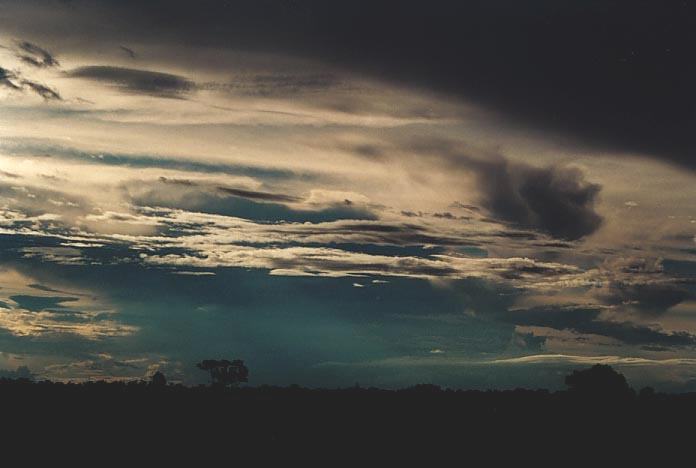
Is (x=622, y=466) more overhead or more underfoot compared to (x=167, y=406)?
more underfoot

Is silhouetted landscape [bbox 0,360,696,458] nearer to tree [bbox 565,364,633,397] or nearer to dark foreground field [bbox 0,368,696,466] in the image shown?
dark foreground field [bbox 0,368,696,466]

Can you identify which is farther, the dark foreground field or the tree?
the tree

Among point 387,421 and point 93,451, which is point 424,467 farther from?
point 93,451

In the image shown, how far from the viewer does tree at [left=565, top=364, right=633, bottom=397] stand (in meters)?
150

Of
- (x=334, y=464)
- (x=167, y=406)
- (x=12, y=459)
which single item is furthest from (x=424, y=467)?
(x=167, y=406)

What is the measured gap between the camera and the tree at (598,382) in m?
150

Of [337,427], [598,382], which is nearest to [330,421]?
[337,427]

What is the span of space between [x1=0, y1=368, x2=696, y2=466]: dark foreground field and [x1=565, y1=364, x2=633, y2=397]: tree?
40155 millimetres

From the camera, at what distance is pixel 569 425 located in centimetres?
8594

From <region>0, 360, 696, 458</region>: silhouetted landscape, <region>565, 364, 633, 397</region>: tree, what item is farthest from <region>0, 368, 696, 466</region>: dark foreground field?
<region>565, 364, 633, 397</region>: tree

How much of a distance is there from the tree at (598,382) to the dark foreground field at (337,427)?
132 feet

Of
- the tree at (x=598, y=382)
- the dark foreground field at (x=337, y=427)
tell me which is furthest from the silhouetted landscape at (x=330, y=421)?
the tree at (x=598, y=382)

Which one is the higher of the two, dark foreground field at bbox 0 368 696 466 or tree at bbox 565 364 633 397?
tree at bbox 565 364 633 397

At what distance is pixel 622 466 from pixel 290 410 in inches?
1311
